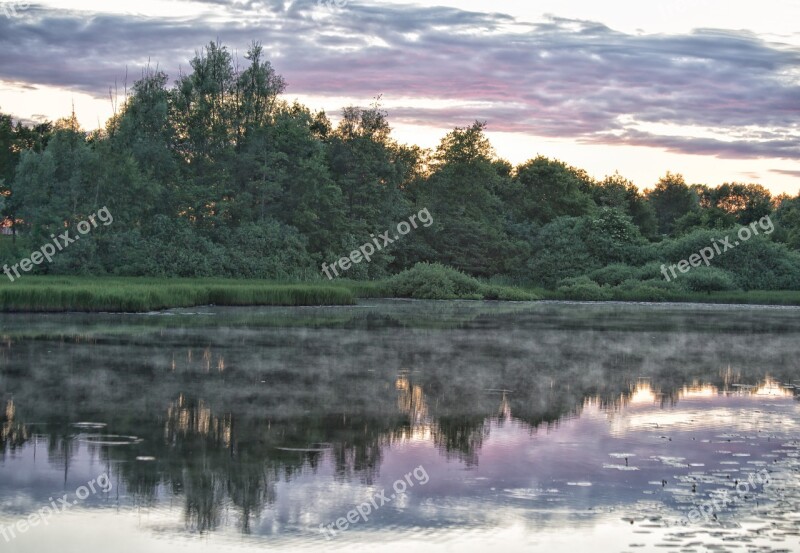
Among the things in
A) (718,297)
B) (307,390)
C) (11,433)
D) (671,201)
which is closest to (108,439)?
(11,433)

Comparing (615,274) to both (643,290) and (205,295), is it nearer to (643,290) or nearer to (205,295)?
(643,290)

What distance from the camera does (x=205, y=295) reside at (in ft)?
137

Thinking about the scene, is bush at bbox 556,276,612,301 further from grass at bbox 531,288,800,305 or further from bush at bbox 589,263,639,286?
bush at bbox 589,263,639,286

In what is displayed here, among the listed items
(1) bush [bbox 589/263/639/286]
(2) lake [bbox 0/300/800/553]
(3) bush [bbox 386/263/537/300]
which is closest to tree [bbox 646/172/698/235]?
(1) bush [bbox 589/263/639/286]

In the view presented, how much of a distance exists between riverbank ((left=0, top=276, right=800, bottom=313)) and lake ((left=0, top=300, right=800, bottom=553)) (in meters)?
9.73

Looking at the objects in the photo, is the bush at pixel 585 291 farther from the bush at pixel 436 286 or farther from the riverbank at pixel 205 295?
the bush at pixel 436 286

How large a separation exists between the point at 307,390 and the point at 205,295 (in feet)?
84.1

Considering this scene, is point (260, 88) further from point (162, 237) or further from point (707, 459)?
point (707, 459)

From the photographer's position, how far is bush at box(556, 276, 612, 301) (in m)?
58.5

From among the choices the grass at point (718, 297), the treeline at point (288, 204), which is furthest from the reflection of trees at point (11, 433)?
the grass at point (718, 297)

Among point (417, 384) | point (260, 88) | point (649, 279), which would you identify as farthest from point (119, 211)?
point (417, 384)

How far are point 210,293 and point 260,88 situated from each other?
95.4 ft

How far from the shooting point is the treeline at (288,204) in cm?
5603

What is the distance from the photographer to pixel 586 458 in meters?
12.0
